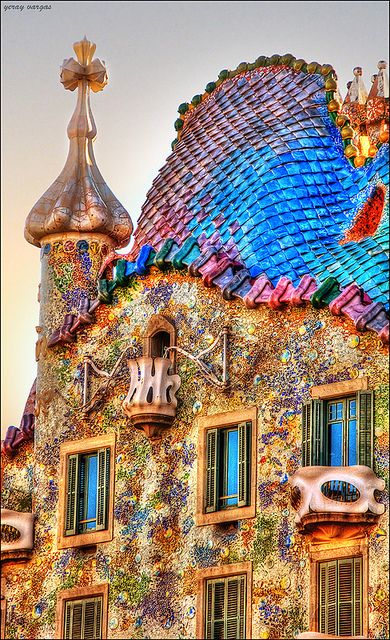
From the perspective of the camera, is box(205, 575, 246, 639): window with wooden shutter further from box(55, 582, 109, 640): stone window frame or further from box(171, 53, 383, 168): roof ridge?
box(171, 53, 383, 168): roof ridge

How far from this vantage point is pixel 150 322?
113 ft

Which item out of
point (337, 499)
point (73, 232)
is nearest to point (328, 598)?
point (337, 499)

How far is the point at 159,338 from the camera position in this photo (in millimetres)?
34438

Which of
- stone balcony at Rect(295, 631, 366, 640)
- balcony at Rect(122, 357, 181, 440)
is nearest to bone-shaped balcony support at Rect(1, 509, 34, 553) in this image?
balcony at Rect(122, 357, 181, 440)

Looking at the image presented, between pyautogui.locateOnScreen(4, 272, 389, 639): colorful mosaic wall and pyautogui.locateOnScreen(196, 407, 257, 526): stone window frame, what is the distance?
104 mm

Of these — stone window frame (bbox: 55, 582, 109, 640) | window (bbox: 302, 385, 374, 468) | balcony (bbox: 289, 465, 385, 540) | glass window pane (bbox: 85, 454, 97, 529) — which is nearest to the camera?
balcony (bbox: 289, 465, 385, 540)

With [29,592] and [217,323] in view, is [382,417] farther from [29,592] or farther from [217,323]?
[29,592]

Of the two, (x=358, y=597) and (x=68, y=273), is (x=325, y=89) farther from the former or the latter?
(x=358, y=597)

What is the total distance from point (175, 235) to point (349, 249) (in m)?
3.58

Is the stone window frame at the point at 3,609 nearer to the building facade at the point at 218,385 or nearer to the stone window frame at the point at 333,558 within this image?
the building facade at the point at 218,385

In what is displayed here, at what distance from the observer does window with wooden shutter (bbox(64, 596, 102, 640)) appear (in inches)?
1335

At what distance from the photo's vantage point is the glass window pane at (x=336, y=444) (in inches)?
1233

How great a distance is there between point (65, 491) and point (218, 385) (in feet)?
11.2

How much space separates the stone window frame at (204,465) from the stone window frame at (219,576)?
0.68m
